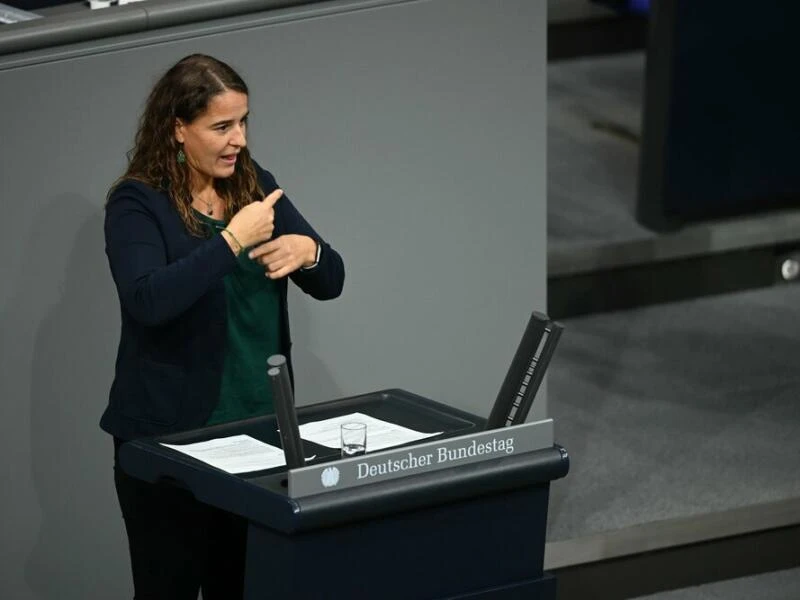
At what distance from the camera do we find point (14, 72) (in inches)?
146

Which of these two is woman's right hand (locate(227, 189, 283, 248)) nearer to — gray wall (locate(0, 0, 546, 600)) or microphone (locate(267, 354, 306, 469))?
microphone (locate(267, 354, 306, 469))

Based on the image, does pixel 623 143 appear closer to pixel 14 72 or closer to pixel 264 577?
pixel 14 72

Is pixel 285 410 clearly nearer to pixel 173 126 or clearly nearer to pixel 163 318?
pixel 163 318

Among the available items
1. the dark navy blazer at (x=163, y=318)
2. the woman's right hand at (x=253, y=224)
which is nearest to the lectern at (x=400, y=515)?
the dark navy blazer at (x=163, y=318)

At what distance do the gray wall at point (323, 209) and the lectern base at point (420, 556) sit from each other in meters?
1.16

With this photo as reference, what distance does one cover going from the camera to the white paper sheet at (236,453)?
3.01 metres

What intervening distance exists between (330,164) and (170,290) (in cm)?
97

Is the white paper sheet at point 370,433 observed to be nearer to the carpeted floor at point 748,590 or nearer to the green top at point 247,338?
the green top at point 247,338

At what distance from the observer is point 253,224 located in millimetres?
3227

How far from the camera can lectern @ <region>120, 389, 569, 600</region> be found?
2.81 meters

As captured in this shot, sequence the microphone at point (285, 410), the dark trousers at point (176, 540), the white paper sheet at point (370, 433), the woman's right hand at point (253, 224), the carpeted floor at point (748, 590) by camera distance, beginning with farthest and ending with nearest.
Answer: the carpeted floor at point (748, 590) < the dark trousers at point (176, 540) < the woman's right hand at point (253, 224) < the white paper sheet at point (370, 433) < the microphone at point (285, 410)

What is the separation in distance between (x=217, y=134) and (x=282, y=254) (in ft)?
0.80

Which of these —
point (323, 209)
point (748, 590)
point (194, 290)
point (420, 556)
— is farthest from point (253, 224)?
point (748, 590)

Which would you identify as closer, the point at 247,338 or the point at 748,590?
the point at 247,338
